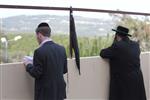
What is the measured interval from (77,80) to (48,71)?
1.24 meters

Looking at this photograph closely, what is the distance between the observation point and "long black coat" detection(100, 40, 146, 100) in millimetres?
6473

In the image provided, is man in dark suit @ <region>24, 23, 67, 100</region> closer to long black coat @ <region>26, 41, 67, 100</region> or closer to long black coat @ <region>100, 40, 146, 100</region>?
long black coat @ <region>26, 41, 67, 100</region>

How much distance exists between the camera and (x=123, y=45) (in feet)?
21.2

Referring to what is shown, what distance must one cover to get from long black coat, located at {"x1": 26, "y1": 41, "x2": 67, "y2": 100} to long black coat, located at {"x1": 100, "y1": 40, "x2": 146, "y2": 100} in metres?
1.45

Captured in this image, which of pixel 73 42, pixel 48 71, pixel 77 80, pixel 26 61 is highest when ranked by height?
pixel 73 42

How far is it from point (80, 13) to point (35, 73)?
6.14 feet

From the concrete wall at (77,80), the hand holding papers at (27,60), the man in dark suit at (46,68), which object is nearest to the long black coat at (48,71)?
the man in dark suit at (46,68)

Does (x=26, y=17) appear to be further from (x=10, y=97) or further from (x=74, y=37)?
(x=10, y=97)

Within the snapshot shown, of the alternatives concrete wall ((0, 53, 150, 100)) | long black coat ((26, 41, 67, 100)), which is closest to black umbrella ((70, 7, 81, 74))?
concrete wall ((0, 53, 150, 100))

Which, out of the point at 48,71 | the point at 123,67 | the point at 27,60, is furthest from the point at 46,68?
the point at 123,67

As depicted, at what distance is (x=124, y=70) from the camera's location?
649 cm

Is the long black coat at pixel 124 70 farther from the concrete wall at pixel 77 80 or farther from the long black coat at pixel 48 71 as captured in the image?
the long black coat at pixel 48 71

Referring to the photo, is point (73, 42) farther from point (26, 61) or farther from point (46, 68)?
point (46, 68)

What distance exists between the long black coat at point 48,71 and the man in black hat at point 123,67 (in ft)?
4.77
